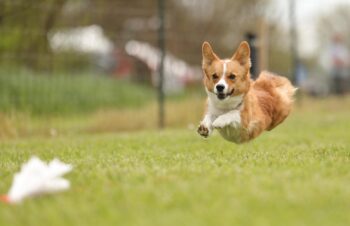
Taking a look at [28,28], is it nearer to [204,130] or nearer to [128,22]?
[128,22]

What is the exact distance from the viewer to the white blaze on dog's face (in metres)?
6.54

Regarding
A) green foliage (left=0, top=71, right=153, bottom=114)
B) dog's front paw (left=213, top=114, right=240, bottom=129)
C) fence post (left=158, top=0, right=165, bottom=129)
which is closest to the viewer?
dog's front paw (left=213, top=114, right=240, bottom=129)

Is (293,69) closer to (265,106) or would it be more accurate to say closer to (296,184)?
(265,106)

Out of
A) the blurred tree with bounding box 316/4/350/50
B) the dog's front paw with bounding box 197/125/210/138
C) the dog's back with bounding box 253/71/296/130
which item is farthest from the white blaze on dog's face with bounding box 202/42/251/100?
the blurred tree with bounding box 316/4/350/50

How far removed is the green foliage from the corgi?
6.92 m

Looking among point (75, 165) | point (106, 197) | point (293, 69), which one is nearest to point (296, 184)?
point (106, 197)

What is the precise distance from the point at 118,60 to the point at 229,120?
1989cm

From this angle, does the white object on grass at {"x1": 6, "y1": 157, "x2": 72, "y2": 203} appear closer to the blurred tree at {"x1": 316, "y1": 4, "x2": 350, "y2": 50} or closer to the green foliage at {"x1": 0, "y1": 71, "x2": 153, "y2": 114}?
the green foliage at {"x1": 0, "y1": 71, "x2": 153, "y2": 114}

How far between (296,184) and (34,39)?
37.9ft

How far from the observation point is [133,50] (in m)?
20.7

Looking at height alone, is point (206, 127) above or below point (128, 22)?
below

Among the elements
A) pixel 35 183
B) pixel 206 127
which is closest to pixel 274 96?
pixel 206 127

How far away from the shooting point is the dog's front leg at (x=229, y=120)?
6676mm

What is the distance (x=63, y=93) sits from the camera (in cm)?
1627
